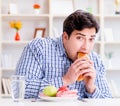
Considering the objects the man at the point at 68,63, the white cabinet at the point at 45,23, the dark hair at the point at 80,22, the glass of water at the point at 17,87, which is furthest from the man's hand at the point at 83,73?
the white cabinet at the point at 45,23

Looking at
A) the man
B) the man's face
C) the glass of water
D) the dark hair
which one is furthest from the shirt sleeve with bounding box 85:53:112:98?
the glass of water

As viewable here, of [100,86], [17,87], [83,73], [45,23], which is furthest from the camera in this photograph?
[45,23]

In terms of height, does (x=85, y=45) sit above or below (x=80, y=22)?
below

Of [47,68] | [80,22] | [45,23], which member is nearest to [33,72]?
[47,68]

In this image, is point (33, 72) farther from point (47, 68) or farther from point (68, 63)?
point (68, 63)

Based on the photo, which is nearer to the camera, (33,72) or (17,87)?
(17,87)

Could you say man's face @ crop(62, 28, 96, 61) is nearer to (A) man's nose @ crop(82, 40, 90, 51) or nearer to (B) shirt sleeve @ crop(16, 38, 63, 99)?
(A) man's nose @ crop(82, 40, 90, 51)

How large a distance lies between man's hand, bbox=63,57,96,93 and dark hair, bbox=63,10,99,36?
195 millimetres

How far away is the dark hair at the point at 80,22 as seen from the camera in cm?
202

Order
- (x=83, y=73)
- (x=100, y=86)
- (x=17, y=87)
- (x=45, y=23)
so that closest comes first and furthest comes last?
(x=17, y=87)
(x=83, y=73)
(x=100, y=86)
(x=45, y=23)

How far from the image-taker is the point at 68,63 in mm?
2193

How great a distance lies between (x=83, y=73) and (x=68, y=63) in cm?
24

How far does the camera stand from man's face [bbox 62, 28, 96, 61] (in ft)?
6.59

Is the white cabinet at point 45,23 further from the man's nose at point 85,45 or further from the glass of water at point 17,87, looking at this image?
the glass of water at point 17,87
